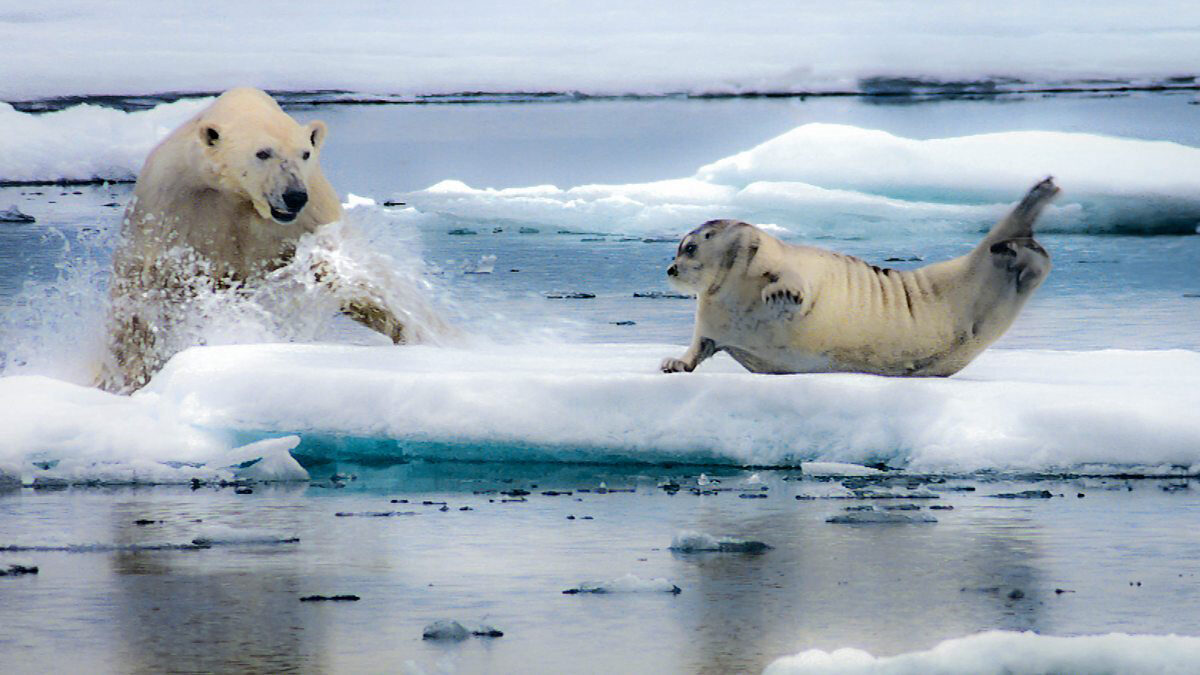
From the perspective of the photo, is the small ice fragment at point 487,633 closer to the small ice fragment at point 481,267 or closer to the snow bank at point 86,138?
the small ice fragment at point 481,267

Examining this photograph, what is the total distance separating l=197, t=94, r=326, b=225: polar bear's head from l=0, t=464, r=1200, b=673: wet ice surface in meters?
2.09

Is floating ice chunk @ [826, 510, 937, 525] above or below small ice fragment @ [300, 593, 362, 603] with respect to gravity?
above

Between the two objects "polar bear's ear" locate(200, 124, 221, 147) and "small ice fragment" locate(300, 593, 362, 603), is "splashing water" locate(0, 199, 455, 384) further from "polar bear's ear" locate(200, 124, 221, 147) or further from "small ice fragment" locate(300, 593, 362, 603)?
"small ice fragment" locate(300, 593, 362, 603)

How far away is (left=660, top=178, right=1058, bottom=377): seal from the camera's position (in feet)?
21.7

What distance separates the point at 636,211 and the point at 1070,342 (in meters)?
9.98

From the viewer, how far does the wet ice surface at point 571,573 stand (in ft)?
13.0

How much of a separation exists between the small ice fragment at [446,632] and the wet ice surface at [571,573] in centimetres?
3

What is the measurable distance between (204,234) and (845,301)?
9.02ft

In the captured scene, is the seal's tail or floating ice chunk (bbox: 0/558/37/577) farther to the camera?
the seal's tail

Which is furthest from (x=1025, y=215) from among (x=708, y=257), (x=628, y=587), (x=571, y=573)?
(x=628, y=587)

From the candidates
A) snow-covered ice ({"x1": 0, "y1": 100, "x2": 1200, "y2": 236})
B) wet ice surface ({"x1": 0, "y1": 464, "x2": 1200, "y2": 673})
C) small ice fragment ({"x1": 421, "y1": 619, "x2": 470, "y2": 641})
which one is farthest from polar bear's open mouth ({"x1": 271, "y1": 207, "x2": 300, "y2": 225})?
snow-covered ice ({"x1": 0, "y1": 100, "x2": 1200, "y2": 236})

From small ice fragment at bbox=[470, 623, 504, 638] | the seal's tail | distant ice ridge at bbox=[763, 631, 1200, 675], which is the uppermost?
the seal's tail

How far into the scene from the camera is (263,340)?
8.07m

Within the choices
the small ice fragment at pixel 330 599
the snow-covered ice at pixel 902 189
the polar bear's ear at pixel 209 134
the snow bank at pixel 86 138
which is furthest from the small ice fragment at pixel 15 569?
the snow bank at pixel 86 138
